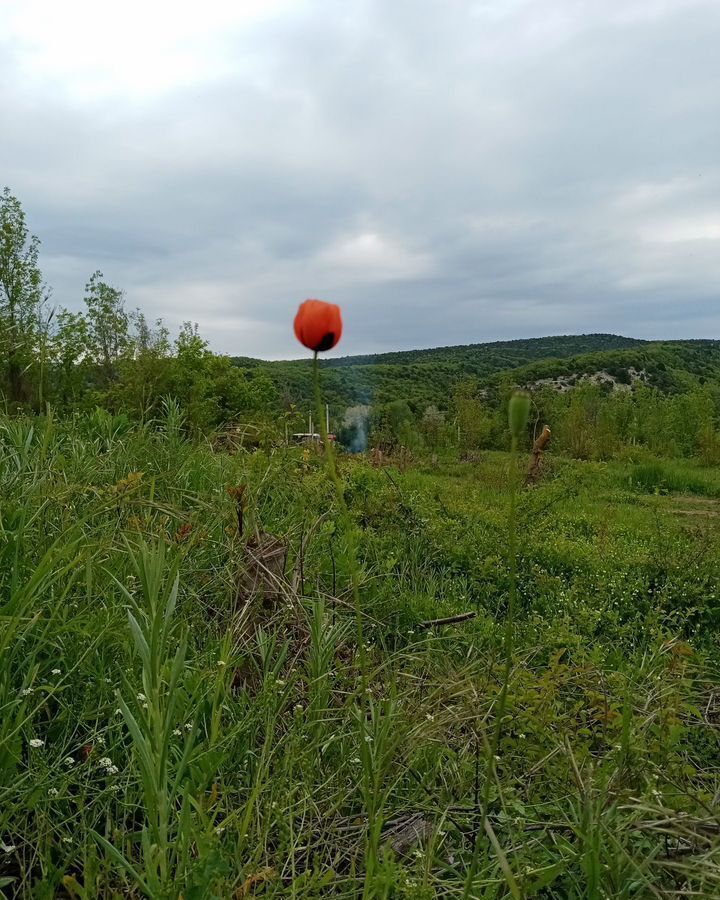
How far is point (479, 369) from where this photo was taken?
17.9 m

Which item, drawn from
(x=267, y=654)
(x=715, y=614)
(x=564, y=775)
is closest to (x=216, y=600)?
(x=267, y=654)

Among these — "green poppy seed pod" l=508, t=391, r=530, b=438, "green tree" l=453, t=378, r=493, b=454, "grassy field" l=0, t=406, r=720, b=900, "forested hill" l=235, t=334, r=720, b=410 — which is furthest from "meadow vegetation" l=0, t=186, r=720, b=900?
"green tree" l=453, t=378, r=493, b=454

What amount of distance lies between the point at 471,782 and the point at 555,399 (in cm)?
1591

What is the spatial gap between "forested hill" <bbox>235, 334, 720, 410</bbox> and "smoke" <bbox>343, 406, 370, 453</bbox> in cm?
32

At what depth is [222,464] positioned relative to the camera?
139 inches

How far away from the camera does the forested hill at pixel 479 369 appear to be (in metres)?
14.0

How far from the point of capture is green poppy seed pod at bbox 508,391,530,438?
71 centimetres

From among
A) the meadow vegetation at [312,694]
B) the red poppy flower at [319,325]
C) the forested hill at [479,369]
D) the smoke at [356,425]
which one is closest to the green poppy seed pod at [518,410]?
the meadow vegetation at [312,694]

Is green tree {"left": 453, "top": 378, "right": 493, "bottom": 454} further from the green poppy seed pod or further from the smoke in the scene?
the green poppy seed pod

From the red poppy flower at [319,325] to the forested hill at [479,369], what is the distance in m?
8.28

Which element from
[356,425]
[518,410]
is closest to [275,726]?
[518,410]

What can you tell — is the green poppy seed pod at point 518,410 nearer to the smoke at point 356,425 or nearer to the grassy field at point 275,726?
the grassy field at point 275,726

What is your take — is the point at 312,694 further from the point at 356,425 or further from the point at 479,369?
the point at 479,369

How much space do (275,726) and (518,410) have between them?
4.23 feet
